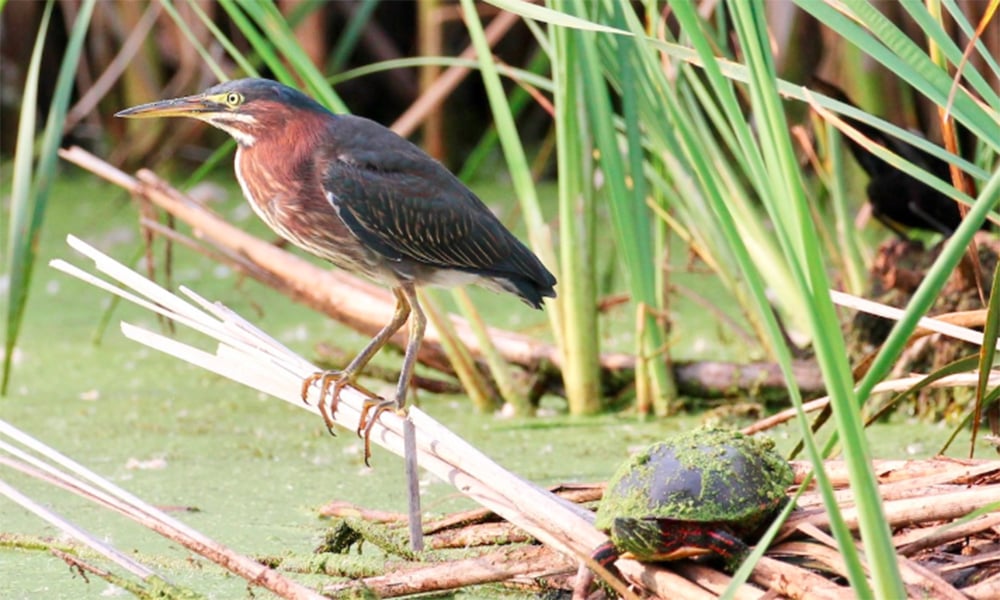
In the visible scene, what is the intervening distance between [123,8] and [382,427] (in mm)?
4190

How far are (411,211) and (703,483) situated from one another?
2.98ft

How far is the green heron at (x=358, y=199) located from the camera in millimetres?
2396

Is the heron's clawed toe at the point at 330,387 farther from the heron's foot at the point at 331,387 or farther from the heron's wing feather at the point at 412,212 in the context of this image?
the heron's wing feather at the point at 412,212

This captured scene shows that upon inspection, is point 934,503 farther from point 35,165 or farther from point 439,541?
point 35,165

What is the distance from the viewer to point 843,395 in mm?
1183

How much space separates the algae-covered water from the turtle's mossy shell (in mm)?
475

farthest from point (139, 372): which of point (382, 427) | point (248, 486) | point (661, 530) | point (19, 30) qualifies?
point (19, 30)

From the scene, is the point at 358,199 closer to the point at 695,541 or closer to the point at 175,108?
the point at 175,108

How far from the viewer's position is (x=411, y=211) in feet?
8.02

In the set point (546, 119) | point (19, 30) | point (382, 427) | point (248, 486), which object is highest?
point (546, 119)

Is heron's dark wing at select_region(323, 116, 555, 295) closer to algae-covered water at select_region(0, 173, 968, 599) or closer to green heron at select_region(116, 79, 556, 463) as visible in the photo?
green heron at select_region(116, 79, 556, 463)

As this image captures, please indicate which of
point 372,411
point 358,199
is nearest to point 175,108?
point 358,199

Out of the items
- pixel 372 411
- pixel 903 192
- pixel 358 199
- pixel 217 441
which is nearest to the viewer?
pixel 372 411

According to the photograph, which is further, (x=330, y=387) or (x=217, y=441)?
(x=217, y=441)
